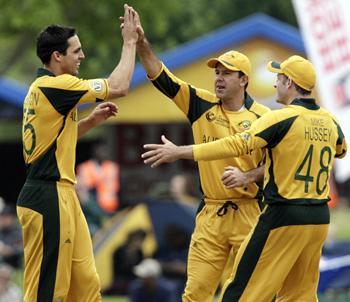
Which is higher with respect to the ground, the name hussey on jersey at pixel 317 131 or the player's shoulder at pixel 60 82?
the player's shoulder at pixel 60 82

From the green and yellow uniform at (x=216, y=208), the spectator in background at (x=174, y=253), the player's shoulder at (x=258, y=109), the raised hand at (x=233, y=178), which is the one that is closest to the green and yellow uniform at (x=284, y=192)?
the raised hand at (x=233, y=178)

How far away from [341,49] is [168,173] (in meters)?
11.1

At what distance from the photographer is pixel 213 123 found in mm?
12484

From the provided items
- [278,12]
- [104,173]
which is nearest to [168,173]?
[104,173]

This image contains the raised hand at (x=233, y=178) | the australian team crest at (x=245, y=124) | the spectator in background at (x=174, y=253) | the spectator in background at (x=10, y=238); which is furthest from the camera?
the spectator in background at (x=10, y=238)

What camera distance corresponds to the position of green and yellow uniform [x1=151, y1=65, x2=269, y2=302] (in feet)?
40.5

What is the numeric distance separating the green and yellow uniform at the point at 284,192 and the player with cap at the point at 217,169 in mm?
572

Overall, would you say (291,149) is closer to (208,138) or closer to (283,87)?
(283,87)

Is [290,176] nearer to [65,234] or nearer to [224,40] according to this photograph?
→ [65,234]

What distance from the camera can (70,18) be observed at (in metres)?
30.4

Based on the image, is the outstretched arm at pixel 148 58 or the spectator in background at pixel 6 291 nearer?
the outstretched arm at pixel 148 58

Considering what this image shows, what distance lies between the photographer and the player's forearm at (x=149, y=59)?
12.5 meters

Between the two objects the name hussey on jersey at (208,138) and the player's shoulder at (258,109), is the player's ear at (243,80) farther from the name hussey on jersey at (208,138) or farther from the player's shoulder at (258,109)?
the name hussey on jersey at (208,138)

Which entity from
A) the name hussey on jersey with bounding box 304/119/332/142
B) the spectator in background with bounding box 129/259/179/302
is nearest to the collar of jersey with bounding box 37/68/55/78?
the name hussey on jersey with bounding box 304/119/332/142
